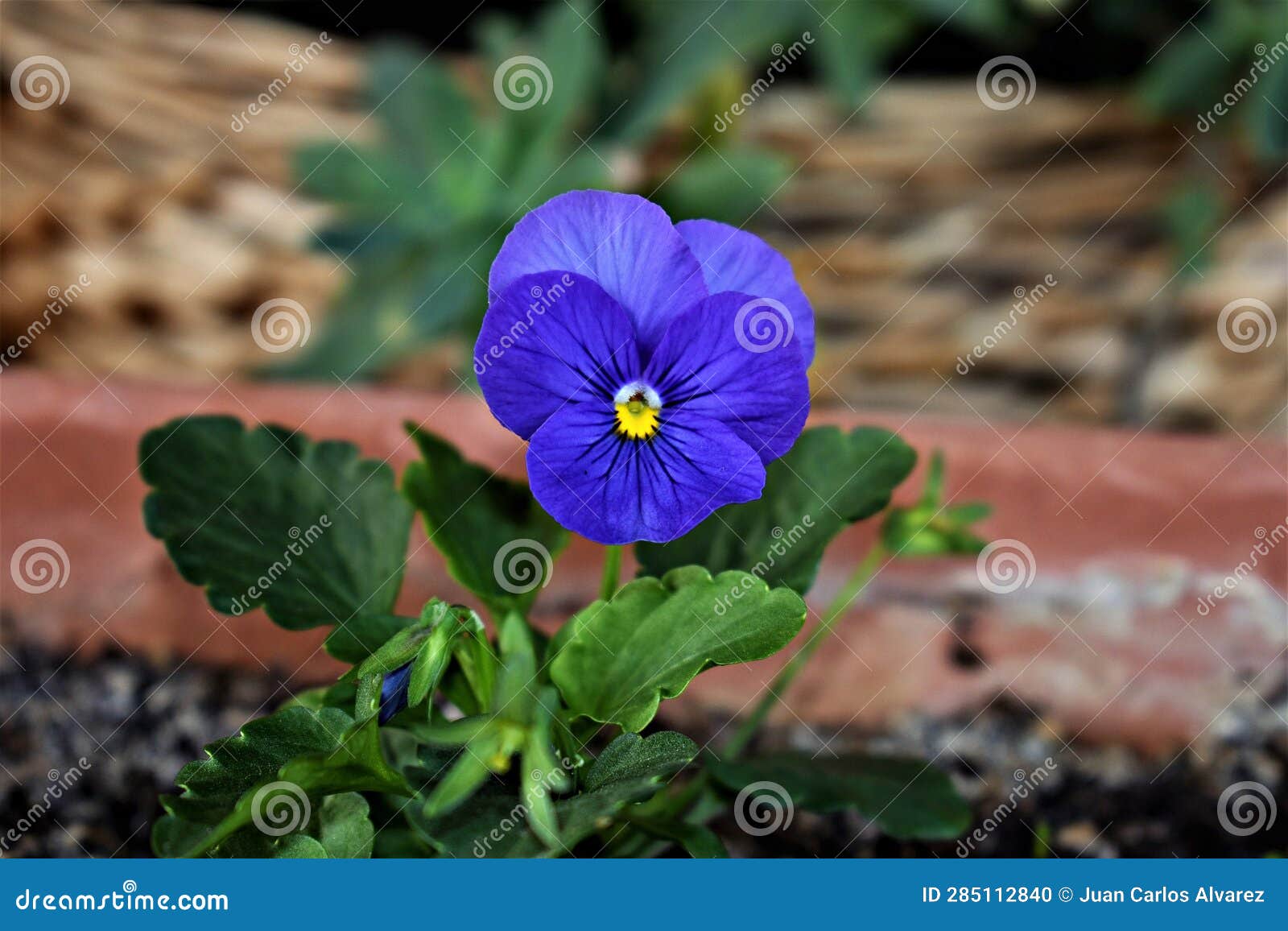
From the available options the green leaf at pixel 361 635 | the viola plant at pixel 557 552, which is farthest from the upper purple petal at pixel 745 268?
the green leaf at pixel 361 635

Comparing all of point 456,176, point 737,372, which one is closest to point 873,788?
point 737,372

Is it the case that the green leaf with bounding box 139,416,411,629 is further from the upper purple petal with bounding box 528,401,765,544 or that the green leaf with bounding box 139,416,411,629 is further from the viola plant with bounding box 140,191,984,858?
the upper purple petal with bounding box 528,401,765,544

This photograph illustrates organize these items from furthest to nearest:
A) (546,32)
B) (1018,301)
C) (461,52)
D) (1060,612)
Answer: (461,52) < (1018,301) < (546,32) < (1060,612)

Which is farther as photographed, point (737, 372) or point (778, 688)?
point (778, 688)

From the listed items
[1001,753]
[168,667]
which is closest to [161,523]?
[168,667]

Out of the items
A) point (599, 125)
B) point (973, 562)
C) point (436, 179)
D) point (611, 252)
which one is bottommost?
point (611, 252)

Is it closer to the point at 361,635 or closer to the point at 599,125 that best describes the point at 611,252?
the point at 361,635

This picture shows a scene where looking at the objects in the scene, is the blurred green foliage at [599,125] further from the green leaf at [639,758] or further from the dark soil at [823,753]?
the green leaf at [639,758]
